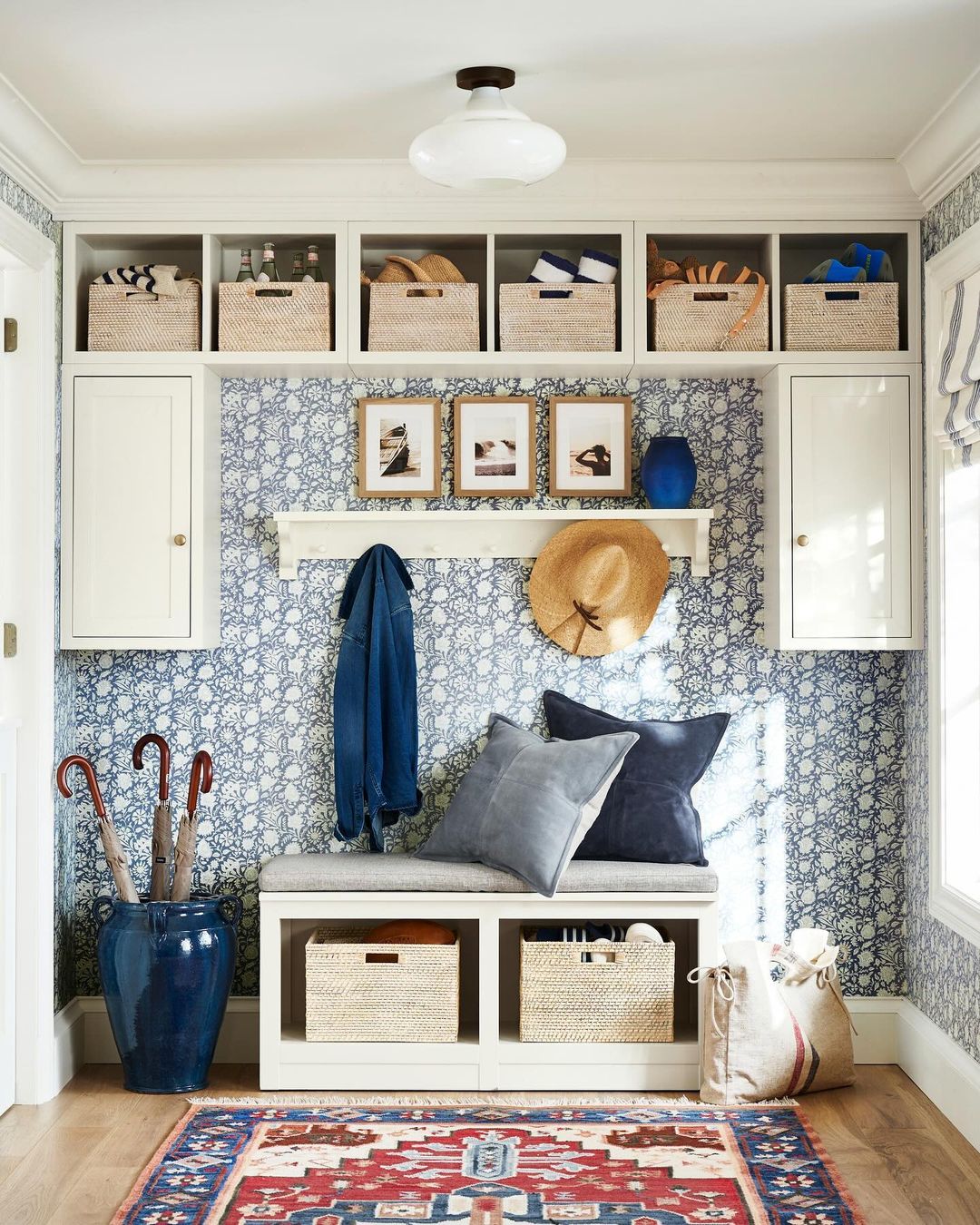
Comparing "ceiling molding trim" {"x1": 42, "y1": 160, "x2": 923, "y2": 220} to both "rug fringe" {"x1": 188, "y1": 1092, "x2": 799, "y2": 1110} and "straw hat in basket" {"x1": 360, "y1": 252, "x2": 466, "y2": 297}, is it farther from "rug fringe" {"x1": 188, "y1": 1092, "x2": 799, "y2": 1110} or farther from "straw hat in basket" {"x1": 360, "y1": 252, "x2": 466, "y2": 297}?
"rug fringe" {"x1": 188, "y1": 1092, "x2": 799, "y2": 1110}

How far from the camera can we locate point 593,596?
377cm

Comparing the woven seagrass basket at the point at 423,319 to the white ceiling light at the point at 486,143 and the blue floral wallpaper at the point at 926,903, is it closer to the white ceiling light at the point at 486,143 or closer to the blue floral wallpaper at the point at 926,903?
the white ceiling light at the point at 486,143

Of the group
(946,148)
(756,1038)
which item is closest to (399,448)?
(946,148)

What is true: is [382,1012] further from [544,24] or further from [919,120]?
[919,120]

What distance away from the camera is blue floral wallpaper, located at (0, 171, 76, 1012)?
3561mm

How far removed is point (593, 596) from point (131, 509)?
139cm

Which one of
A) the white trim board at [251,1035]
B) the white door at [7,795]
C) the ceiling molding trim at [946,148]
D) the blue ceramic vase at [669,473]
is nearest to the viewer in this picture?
the ceiling molding trim at [946,148]

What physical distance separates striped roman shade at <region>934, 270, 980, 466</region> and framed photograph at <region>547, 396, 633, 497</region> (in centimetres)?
91

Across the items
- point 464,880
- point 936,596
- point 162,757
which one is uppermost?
point 936,596

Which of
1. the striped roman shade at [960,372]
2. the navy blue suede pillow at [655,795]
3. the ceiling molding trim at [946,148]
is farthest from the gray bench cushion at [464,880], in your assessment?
the ceiling molding trim at [946,148]

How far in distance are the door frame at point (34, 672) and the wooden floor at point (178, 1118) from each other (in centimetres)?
21

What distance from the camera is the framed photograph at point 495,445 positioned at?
379 cm

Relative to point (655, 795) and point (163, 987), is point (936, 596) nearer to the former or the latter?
point (655, 795)

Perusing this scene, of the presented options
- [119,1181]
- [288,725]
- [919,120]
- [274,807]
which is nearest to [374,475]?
[288,725]
